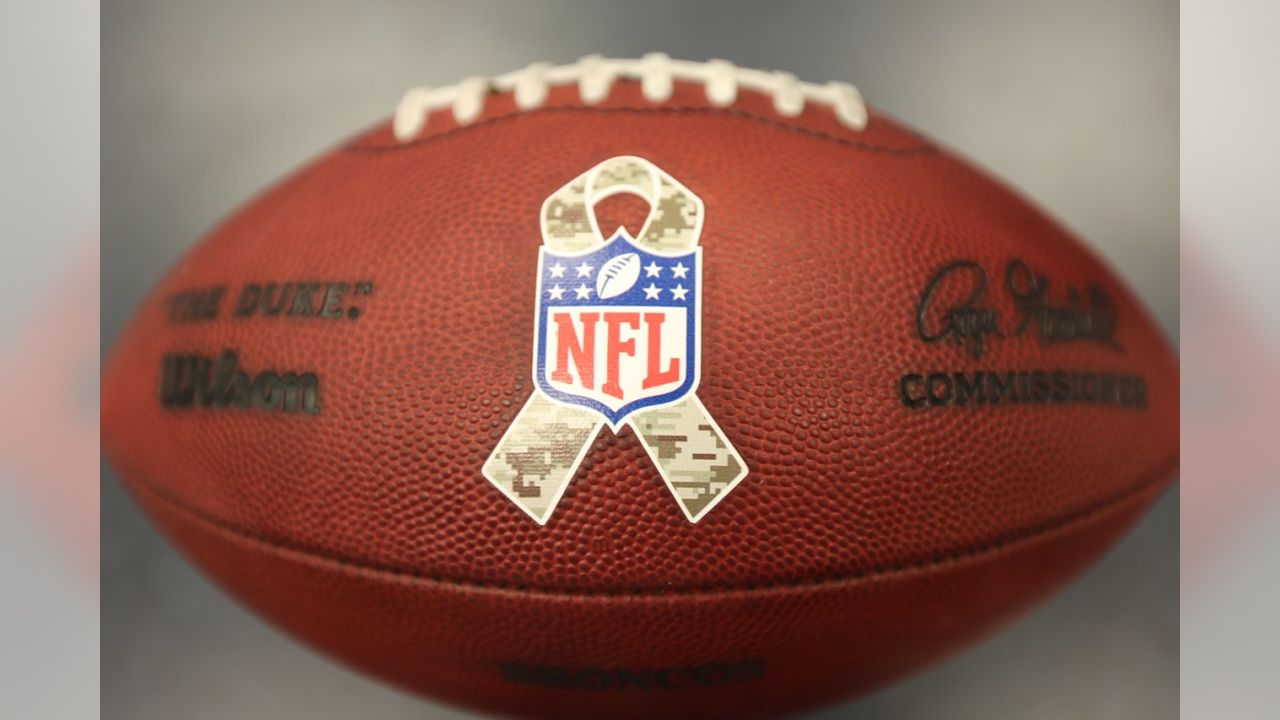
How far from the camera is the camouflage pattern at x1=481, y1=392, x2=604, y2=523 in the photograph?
0.80 metres

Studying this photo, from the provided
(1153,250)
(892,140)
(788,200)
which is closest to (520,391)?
(788,200)

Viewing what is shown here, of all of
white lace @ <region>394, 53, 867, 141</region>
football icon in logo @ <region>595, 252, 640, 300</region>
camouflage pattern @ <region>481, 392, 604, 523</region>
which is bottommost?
camouflage pattern @ <region>481, 392, 604, 523</region>

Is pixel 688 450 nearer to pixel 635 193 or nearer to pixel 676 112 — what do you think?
pixel 635 193

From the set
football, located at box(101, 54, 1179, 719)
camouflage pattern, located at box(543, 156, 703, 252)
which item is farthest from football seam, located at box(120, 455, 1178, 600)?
camouflage pattern, located at box(543, 156, 703, 252)

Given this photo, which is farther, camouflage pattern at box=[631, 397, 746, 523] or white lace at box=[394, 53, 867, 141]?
white lace at box=[394, 53, 867, 141]

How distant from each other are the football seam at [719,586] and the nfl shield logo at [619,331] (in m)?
0.13

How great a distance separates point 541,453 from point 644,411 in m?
0.08

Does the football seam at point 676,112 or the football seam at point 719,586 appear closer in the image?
the football seam at point 719,586

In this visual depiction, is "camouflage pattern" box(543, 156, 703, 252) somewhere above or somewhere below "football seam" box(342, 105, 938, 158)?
below

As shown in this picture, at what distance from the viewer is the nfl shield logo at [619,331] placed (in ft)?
2.63
